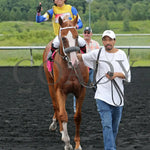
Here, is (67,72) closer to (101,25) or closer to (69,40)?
(69,40)

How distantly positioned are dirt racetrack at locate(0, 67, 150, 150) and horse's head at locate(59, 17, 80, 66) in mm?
1253

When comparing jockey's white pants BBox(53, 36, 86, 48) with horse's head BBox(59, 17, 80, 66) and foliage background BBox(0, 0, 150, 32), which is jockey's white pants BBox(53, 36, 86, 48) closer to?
horse's head BBox(59, 17, 80, 66)

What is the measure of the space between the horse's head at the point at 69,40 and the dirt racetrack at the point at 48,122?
4.11ft

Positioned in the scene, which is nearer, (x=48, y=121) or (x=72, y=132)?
(x=72, y=132)

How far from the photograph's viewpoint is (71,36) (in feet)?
17.6

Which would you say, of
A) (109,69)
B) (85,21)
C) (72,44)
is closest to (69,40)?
(72,44)

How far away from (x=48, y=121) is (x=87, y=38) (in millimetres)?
1945

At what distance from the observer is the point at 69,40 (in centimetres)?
536

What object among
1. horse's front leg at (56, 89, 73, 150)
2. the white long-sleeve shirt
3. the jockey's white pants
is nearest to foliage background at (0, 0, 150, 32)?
the jockey's white pants

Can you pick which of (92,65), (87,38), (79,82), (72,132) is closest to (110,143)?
(92,65)

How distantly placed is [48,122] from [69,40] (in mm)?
2200

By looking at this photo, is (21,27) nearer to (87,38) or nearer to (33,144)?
(87,38)

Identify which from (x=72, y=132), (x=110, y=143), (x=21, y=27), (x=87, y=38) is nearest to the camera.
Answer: (x=110, y=143)

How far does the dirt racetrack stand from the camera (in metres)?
5.59
